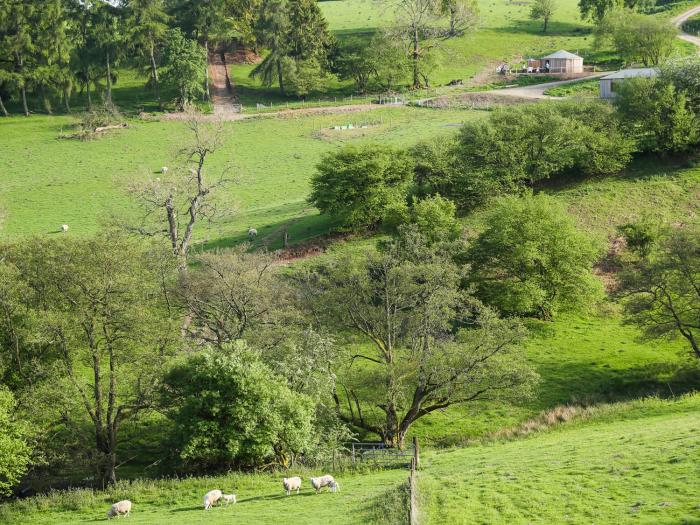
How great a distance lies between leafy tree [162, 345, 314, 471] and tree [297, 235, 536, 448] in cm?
496

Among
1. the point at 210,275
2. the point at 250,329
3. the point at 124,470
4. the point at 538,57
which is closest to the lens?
the point at 124,470

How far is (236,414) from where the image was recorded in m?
33.8

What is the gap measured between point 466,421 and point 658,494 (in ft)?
57.1

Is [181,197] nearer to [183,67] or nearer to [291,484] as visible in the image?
[291,484]

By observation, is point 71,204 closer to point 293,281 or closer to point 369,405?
point 293,281

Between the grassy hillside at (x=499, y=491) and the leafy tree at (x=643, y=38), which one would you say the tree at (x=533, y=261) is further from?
the leafy tree at (x=643, y=38)

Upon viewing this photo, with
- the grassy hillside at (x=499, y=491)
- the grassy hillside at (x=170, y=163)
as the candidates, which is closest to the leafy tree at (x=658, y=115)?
the grassy hillside at (x=170, y=163)

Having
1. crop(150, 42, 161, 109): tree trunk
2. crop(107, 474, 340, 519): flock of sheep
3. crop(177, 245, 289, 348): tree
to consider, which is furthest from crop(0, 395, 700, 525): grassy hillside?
crop(150, 42, 161, 109): tree trunk

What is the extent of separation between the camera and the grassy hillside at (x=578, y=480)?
80.3ft

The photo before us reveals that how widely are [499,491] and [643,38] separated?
95378 millimetres

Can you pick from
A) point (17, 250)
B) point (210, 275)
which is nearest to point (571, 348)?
point (210, 275)

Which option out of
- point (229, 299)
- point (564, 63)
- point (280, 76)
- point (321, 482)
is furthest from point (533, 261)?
point (564, 63)

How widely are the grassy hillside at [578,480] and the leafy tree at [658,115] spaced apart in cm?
3958

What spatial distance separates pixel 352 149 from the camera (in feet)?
208
